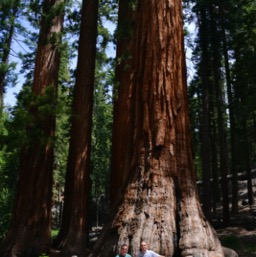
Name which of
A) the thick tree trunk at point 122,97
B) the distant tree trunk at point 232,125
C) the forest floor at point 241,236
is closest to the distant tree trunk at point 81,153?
the thick tree trunk at point 122,97

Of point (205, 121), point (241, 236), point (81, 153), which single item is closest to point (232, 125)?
point (205, 121)

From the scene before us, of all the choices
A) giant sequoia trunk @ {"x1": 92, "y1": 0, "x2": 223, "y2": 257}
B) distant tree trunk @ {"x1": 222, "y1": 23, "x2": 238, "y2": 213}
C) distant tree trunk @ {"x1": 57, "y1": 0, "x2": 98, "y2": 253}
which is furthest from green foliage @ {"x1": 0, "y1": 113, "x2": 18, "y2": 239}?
distant tree trunk @ {"x1": 222, "y1": 23, "x2": 238, "y2": 213}

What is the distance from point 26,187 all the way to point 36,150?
1.01 m

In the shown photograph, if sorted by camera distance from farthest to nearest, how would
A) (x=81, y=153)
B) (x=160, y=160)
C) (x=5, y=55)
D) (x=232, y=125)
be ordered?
(x=5, y=55) < (x=232, y=125) < (x=81, y=153) < (x=160, y=160)

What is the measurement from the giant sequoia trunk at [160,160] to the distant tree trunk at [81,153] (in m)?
4.76

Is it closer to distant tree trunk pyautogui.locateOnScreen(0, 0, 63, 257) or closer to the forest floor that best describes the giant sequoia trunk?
distant tree trunk pyautogui.locateOnScreen(0, 0, 63, 257)

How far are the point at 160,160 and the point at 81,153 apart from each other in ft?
18.7

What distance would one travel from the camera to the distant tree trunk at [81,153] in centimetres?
1030

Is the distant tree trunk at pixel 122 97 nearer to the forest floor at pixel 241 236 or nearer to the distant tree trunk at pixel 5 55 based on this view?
the forest floor at pixel 241 236

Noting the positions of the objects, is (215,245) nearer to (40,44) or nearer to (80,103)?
(80,103)

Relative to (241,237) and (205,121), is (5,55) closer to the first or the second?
(205,121)

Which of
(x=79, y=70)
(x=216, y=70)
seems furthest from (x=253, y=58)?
(x=79, y=70)

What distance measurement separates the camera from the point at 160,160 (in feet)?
18.9

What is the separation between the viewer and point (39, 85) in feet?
37.2
